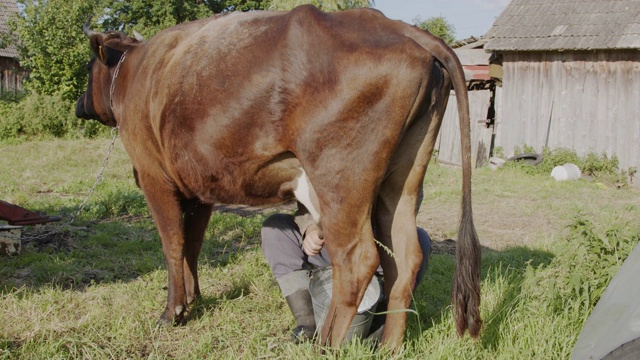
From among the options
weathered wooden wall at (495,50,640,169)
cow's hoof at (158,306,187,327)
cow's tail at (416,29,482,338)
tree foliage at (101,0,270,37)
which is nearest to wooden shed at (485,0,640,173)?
weathered wooden wall at (495,50,640,169)

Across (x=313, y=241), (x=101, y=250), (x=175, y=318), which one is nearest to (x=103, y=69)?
(x=101, y=250)

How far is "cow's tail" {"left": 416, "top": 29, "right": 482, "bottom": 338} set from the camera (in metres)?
3.61

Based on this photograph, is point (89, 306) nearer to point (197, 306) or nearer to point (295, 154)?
point (197, 306)

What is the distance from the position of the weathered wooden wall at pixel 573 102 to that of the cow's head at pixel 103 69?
11.0m

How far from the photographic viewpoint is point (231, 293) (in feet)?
16.1

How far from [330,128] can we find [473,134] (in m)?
13.0

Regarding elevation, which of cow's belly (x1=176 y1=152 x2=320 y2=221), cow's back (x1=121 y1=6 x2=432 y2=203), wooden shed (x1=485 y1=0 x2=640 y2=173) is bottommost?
wooden shed (x1=485 y1=0 x2=640 y2=173)

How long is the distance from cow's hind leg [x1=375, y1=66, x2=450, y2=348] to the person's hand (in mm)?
363

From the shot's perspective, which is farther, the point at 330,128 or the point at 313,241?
the point at 313,241

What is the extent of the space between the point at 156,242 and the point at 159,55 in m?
2.44

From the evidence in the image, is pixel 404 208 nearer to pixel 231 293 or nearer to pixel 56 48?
pixel 231 293

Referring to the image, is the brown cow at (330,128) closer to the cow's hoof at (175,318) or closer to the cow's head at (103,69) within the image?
the cow's hoof at (175,318)

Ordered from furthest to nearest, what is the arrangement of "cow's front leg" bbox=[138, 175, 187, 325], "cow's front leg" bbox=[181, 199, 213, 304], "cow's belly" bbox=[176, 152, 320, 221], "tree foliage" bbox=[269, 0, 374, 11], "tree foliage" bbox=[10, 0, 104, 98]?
"tree foliage" bbox=[269, 0, 374, 11]
"tree foliage" bbox=[10, 0, 104, 98]
"cow's front leg" bbox=[181, 199, 213, 304]
"cow's front leg" bbox=[138, 175, 187, 325]
"cow's belly" bbox=[176, 152, 320, 221]

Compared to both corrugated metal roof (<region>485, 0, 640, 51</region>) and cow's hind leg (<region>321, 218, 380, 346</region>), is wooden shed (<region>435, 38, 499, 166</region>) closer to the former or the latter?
corrugated metal roof (<region>485, 0, 640, 51</region>)
